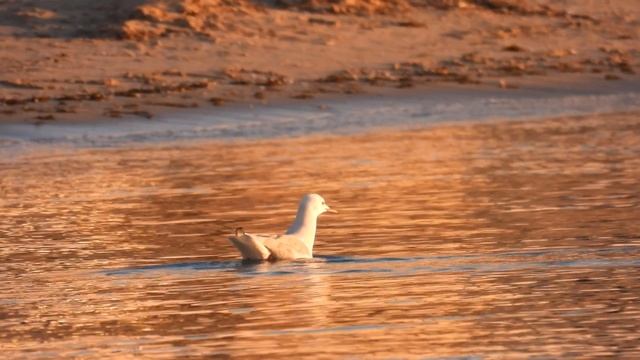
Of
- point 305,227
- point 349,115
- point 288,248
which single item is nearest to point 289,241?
point 288,248

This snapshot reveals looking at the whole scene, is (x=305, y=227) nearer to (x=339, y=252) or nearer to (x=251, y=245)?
(x=339, y=252)

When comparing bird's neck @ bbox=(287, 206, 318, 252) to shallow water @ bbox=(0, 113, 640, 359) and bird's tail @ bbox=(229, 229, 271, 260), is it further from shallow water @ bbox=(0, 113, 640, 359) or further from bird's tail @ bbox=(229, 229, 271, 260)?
bird's tail @ bbox=(229, 229, 271, 260)

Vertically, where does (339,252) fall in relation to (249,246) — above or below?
below

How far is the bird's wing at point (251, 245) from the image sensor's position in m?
11.0

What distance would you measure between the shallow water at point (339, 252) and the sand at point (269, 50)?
328 cm

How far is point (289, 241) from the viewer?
449 inches

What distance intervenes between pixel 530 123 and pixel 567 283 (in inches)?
481

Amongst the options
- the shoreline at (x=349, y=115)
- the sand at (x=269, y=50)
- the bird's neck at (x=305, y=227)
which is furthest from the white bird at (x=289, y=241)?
the sand at (x=269, y=50)

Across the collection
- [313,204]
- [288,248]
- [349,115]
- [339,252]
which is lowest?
[349,115]

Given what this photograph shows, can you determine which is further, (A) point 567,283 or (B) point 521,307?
(A) point 567,283

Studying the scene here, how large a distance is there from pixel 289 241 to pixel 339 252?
1.81 ft

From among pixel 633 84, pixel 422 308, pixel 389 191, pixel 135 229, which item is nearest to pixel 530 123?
pixel 633 84

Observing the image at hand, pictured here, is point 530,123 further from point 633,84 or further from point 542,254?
point 542,254

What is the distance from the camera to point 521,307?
357 inches
